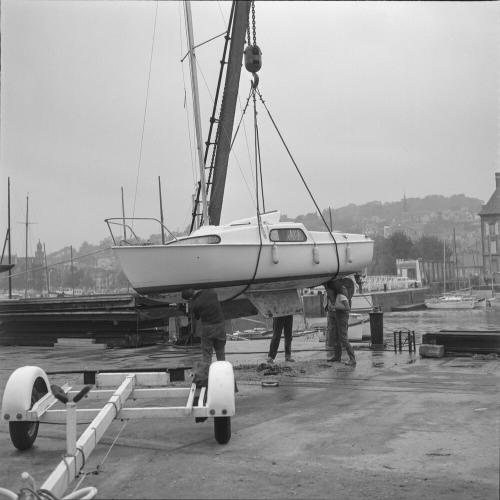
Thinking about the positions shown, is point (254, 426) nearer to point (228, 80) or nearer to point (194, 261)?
point (194, 261)

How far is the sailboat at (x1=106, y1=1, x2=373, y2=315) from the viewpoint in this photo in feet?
31.3

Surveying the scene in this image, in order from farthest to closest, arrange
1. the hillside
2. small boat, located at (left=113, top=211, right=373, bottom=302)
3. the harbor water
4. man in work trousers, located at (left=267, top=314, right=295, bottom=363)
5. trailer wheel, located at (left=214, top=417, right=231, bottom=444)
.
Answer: the hillside → the harbor water → man in work trousers, located at (left=267, top=314, right=295, bottom=363) → small boat, located at (left=113, top=211, right=373, bottom=302) → trailer wheel, located at (left=214, top=417, right=231, bottom=444)

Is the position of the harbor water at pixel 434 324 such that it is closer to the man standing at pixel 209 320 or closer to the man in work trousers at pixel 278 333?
the man in work trousers at pixel 278 333

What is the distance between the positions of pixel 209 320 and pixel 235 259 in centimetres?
220

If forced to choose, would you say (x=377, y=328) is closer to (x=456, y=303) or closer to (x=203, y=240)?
(x=203, y=240)

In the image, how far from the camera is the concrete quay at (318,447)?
419cm

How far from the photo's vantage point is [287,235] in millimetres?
10578

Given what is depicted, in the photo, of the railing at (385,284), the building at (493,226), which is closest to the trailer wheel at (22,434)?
the building at (493,226)

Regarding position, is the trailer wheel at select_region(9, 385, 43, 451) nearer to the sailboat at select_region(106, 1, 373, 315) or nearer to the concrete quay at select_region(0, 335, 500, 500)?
the concrete quay at select_region(0, 335, 500, 500)

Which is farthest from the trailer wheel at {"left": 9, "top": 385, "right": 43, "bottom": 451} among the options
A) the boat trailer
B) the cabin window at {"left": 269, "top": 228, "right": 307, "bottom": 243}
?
the cabin window at {"left": 269, "top": 228, "right": 307, "bottom": 243}

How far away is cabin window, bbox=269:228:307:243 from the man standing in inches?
115

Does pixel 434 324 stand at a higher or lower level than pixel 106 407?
lower

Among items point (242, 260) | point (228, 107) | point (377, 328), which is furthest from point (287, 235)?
point (228, 107)

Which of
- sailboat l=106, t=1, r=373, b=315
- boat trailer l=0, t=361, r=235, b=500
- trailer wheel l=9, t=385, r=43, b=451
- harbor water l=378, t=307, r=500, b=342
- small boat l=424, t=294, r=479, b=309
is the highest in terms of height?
sailboat l=106, t=1, r=373, b=315
